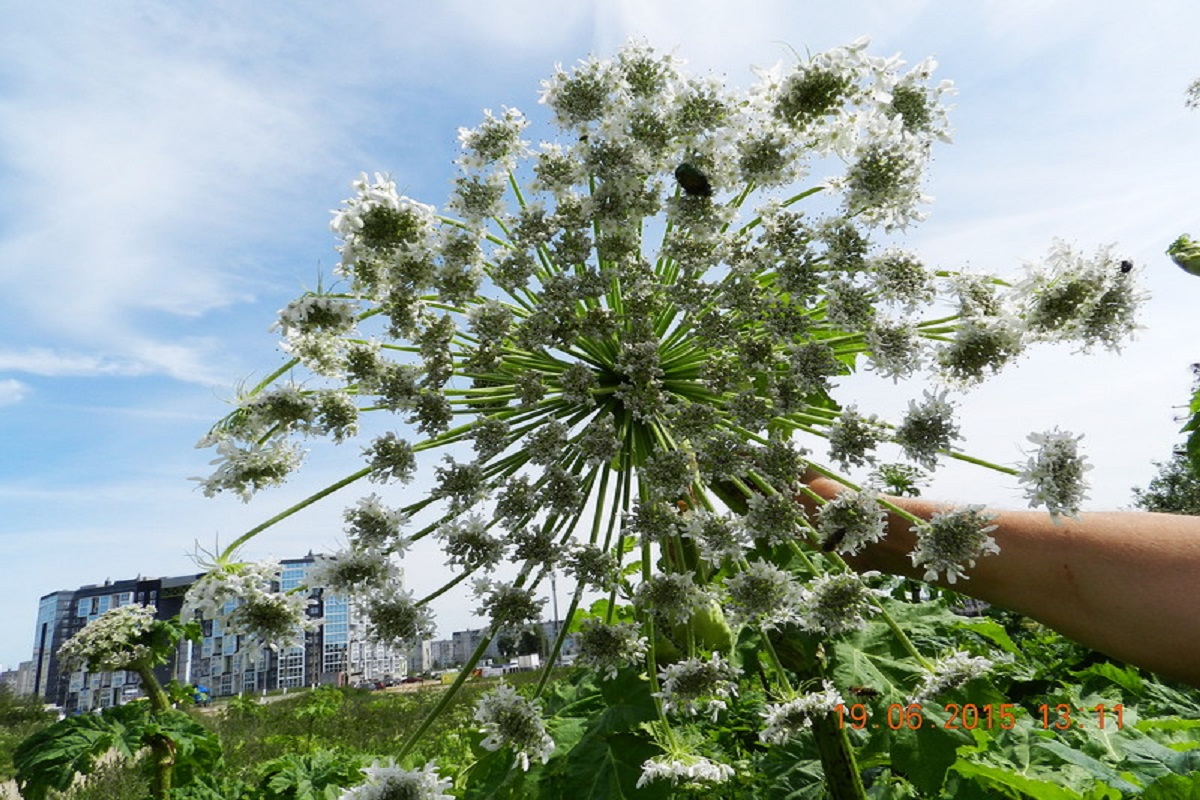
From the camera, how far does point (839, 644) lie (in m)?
2.90

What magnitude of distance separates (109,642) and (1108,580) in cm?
597

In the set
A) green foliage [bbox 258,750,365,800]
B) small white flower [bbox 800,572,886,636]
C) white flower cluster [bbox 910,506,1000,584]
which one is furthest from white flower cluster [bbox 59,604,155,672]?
white flower cluster [bbox 910,506,1000,584]

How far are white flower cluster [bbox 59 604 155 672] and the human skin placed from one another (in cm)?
505

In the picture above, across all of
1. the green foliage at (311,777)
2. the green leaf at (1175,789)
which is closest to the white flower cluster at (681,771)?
the green leaf at (1175,789)

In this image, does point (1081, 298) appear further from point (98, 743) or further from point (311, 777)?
point (98, 743)

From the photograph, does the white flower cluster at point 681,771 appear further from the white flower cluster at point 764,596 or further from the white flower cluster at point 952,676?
the white flower cluster at point 952,676

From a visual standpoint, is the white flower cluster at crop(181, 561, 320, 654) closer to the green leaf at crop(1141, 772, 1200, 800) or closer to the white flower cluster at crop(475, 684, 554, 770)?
the white flower cluster at crop(475, 684, 554, 770)

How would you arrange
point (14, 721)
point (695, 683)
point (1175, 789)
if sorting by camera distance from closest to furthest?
point (1175, 789) < point (695, 683) < point (14, 721)

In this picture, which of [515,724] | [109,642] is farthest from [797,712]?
[109,642]

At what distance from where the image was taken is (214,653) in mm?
4531

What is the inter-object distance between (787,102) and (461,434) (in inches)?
78.0

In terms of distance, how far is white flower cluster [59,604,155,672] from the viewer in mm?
5023

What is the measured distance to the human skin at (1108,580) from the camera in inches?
97.4

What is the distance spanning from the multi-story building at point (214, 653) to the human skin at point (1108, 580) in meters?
2.41
